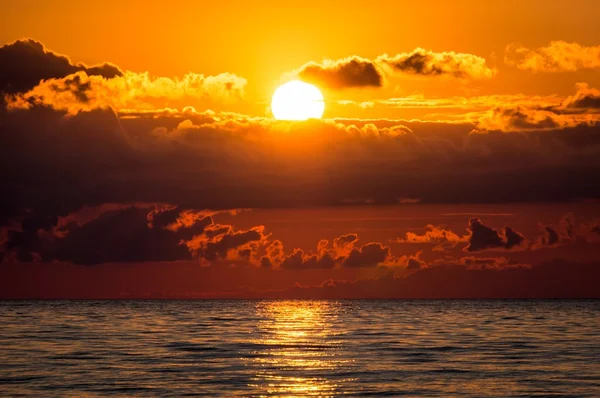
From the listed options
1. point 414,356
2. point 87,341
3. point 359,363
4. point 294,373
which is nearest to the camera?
point 294,373

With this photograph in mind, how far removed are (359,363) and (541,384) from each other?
17588mm

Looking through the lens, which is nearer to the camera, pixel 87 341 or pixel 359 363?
pixel 359 363

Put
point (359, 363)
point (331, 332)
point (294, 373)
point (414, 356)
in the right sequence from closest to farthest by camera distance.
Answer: point (294, 373) → point (359, 363) → point (414, 356) → point (331, 332)

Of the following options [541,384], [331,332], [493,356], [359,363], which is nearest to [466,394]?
[541,384]

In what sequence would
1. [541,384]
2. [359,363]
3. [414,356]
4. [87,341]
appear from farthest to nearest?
[87,341] < [414,356] < [359,363] < [541,384]

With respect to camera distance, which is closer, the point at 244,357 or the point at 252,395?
the point at 252,395

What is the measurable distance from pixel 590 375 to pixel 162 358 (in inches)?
1367

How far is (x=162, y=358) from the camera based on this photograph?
83062 millimetres

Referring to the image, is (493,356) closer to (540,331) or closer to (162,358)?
(162,358)

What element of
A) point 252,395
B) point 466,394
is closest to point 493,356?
point 466,394

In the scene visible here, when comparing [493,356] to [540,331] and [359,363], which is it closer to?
[359,363]

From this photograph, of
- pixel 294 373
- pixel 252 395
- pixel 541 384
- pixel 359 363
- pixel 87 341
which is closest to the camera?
pixel 252 395

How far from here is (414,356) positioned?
8419cm

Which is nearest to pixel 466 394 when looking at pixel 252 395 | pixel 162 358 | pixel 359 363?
pixel 252 395
